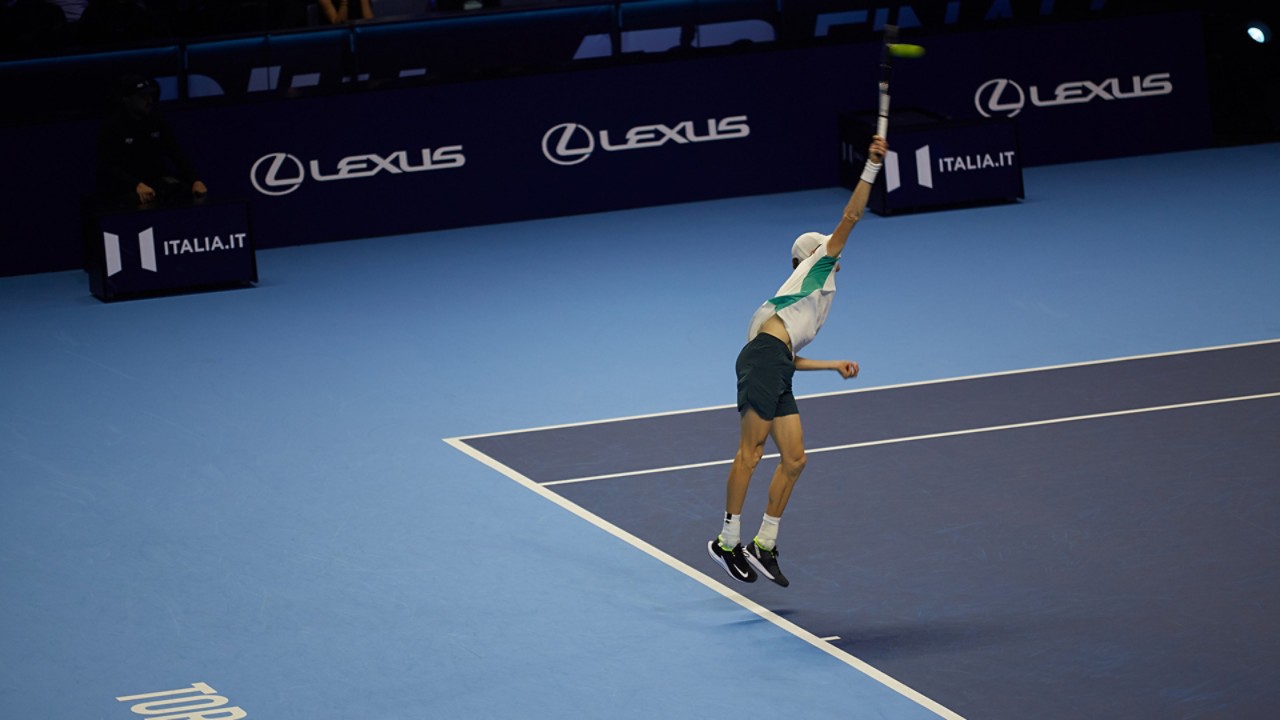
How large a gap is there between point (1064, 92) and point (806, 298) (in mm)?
11399

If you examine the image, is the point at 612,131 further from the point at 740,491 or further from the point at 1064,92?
the point at 740,491

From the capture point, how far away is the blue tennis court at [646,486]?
25.0ft

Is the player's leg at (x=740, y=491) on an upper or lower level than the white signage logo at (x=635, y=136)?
lower

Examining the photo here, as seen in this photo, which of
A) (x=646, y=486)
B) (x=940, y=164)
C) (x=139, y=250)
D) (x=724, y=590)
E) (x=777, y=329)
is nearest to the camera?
(x=777, y=329)

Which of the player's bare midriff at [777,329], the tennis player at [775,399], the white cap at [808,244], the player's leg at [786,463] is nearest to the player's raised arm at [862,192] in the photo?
the tennis player at [775,399]

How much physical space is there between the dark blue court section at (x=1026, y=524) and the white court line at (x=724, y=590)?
66mm

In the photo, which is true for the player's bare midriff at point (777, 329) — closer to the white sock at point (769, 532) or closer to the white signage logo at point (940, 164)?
the white sock at point (769, 532)

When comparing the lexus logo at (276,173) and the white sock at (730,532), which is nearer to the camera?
the white sock at (730,532)

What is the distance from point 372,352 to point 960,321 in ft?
14.6

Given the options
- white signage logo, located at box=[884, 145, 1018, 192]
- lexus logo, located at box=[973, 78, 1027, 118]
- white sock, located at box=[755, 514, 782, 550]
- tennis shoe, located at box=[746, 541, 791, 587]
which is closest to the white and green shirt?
white sock, located at box=[755, 514, 782, 550]

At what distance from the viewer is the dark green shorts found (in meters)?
8.33

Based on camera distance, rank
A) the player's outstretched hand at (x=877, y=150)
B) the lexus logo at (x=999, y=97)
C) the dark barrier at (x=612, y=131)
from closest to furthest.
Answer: the player's outstretched hand at (x=877, y=150)
the dark barrier at (x=612, y=131)
the lexus logo at (x=999, y=97)

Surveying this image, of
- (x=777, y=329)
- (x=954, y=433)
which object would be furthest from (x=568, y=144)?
(x=777, y=329)

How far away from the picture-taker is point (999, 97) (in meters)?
18.8
